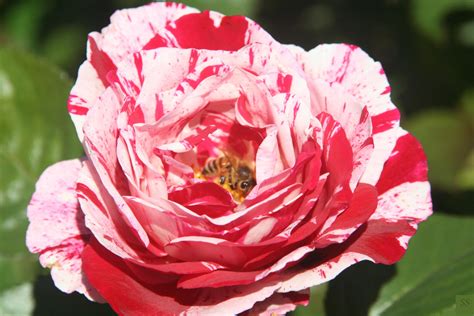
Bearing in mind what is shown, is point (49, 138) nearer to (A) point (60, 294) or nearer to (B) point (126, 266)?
(A) point (60, 294)

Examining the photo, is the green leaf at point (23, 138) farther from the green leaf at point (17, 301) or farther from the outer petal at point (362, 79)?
the outer petal at point (362, 79)

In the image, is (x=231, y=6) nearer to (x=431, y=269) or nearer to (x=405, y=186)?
(x=431, y=269)

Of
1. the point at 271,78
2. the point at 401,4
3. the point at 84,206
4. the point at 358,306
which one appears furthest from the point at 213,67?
the point at 401,4

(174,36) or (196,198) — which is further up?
(174,36)

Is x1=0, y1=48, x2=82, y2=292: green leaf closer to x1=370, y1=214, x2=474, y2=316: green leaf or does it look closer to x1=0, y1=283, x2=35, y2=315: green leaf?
x1=0, y1=283, x2=35, y2=315: green leaf

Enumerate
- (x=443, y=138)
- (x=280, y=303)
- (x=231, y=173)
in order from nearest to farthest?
(x=280, y=303)
(x=231, y=173)
(x=443, y=138)

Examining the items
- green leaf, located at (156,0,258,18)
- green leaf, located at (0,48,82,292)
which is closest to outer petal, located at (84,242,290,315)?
green leaf, located at (0,48,82,292)

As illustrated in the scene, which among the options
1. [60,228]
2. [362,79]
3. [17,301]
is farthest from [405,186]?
[17,301]
